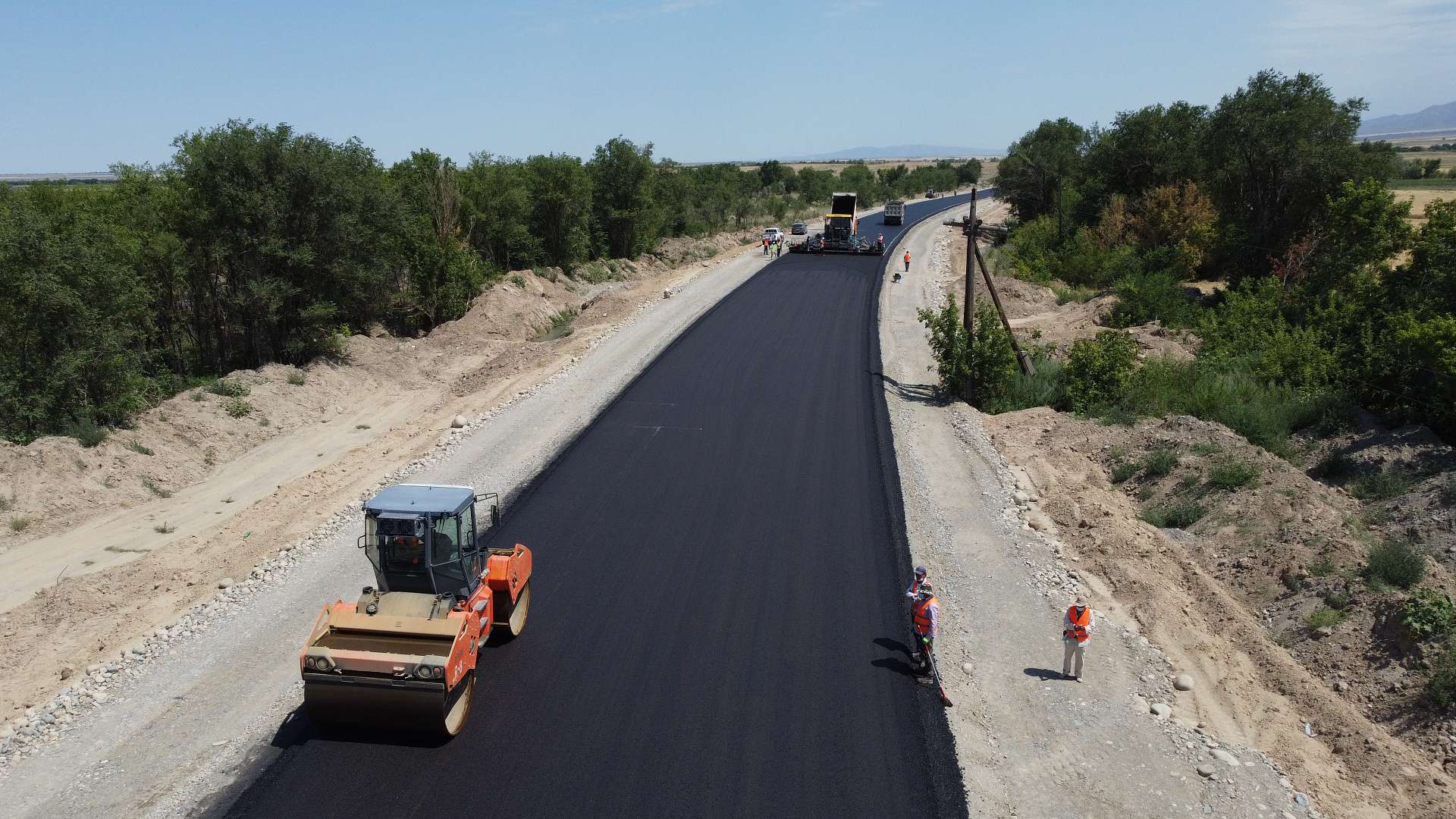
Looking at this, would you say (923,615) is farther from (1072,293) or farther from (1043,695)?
(1072,293)

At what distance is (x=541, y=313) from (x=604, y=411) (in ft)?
56.4

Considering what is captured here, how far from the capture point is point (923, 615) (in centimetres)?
1030

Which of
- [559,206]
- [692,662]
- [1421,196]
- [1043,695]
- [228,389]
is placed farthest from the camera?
[1421,196]

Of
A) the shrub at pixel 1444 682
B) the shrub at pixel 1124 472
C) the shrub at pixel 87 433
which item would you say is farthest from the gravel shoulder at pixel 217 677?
the shrub at pixel 1444 682

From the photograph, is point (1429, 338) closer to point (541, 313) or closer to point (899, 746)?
point (899, 746)

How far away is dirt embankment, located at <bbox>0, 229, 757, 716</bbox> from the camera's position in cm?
1297

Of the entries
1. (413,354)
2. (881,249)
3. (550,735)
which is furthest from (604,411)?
(881,249)

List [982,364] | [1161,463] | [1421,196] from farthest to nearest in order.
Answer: [1421,196] → [982,364] → [1161,463]

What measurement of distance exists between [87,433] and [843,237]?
121 feet

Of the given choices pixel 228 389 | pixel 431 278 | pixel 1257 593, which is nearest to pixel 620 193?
pixel 431 278

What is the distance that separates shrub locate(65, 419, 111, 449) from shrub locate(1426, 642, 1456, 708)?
24.0 m

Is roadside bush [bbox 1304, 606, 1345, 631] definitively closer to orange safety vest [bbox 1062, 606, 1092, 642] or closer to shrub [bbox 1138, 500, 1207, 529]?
shrub [bbox 1138, 500, 1207, 529]

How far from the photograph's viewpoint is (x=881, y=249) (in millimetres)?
48000

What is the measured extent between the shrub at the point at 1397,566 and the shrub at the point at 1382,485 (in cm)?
318
